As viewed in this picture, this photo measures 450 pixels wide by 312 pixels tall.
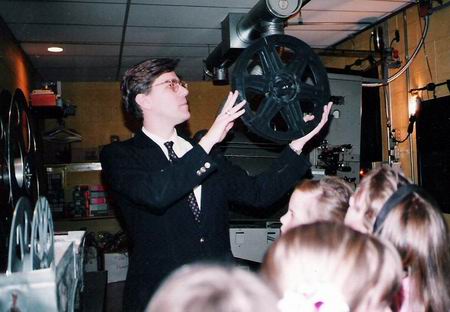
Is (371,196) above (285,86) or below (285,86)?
below

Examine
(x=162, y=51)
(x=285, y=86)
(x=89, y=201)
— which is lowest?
(x=89, y=201)

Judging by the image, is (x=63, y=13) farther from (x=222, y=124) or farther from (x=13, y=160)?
(x=222, y=124)

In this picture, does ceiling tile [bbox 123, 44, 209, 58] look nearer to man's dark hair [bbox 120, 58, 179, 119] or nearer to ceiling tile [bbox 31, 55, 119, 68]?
ceiling tile [bbox 31, 55, 119, 68]

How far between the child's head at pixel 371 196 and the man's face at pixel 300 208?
206 mm

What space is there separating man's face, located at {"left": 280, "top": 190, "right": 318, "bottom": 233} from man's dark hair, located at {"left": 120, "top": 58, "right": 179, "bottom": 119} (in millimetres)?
680

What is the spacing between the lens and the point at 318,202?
1.65 metres

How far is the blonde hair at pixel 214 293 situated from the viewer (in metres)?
0.64

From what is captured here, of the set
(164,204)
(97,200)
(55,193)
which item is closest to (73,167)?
(55,193)

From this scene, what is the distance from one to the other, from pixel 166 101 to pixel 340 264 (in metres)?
1.03

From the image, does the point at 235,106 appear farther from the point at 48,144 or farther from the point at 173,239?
the point at 48,144

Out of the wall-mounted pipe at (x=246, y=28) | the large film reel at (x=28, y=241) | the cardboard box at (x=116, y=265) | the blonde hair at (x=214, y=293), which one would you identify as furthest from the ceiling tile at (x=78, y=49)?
the blonde hair at (x=214, y=293)

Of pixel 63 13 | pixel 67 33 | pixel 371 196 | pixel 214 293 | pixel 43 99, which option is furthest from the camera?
pixel 43 99

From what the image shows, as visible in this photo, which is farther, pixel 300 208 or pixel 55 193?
pixel 55 193

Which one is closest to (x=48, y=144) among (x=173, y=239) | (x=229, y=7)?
(x=229, y=7)
